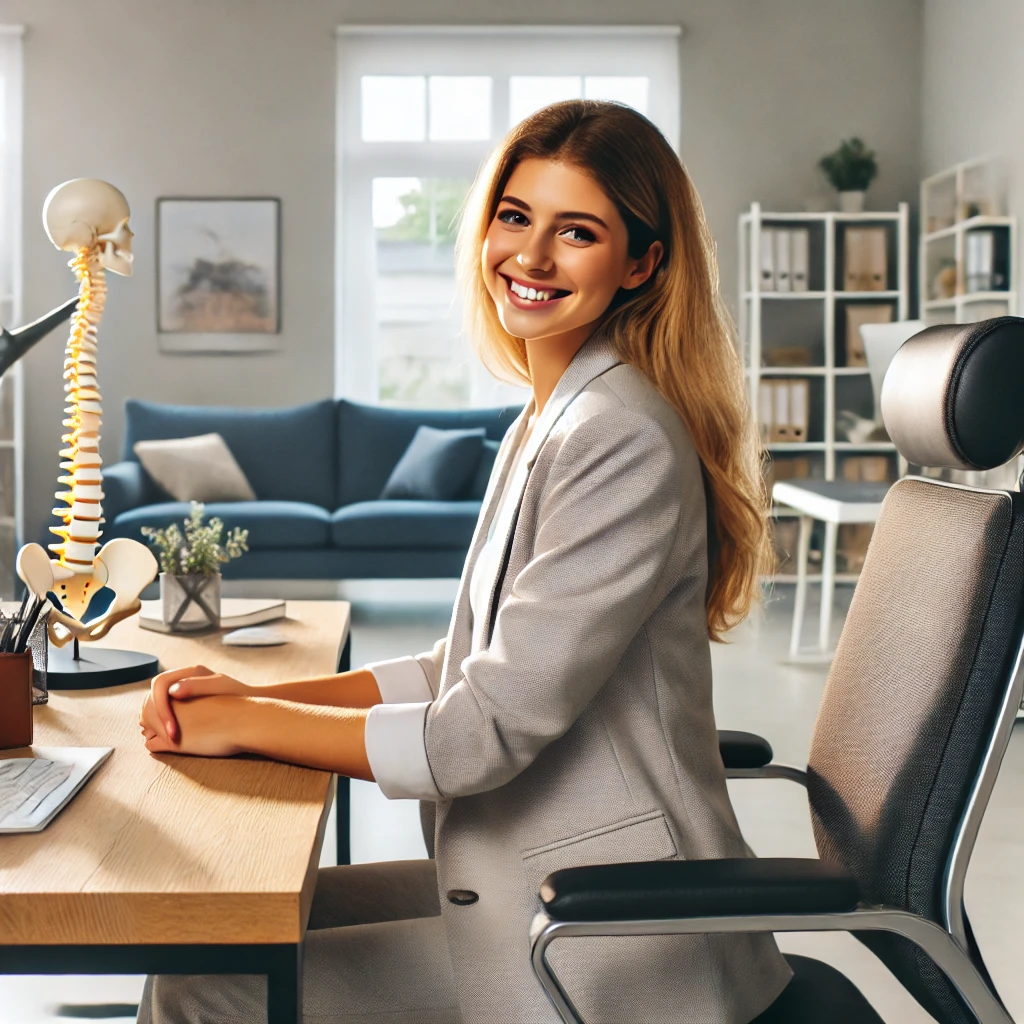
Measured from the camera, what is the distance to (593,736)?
3.13 ft

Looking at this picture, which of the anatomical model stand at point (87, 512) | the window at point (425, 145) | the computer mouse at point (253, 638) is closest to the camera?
the anatomical model stand at point (87, 512)

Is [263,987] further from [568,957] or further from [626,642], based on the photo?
[626,642]

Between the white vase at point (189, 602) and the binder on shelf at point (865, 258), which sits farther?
the binder on shelf at point (865, 258)

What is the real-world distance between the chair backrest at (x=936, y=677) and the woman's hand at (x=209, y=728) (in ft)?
1.74

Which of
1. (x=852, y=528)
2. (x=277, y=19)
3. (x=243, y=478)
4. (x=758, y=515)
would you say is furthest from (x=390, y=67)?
(x=758, y=515)

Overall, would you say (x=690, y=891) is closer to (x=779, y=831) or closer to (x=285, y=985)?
(x=285, y=985)

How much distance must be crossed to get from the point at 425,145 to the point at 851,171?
232 cm

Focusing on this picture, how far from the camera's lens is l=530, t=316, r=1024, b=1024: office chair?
0.82 metres

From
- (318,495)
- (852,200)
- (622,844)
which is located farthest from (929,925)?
(852,200)

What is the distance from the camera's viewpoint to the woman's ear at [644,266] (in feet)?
3.58

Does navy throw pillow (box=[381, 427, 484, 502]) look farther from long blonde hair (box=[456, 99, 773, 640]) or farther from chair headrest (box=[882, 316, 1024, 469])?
chair headrest (box=[882, 316, 1024, 469])

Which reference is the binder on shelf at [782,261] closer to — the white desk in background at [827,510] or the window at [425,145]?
the window at [425,145]

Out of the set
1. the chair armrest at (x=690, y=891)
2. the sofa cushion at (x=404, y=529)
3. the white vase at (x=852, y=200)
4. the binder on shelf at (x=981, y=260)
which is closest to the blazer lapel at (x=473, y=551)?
the chair armrest at (x=690, y=891)

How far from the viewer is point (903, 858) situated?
0.92 m
